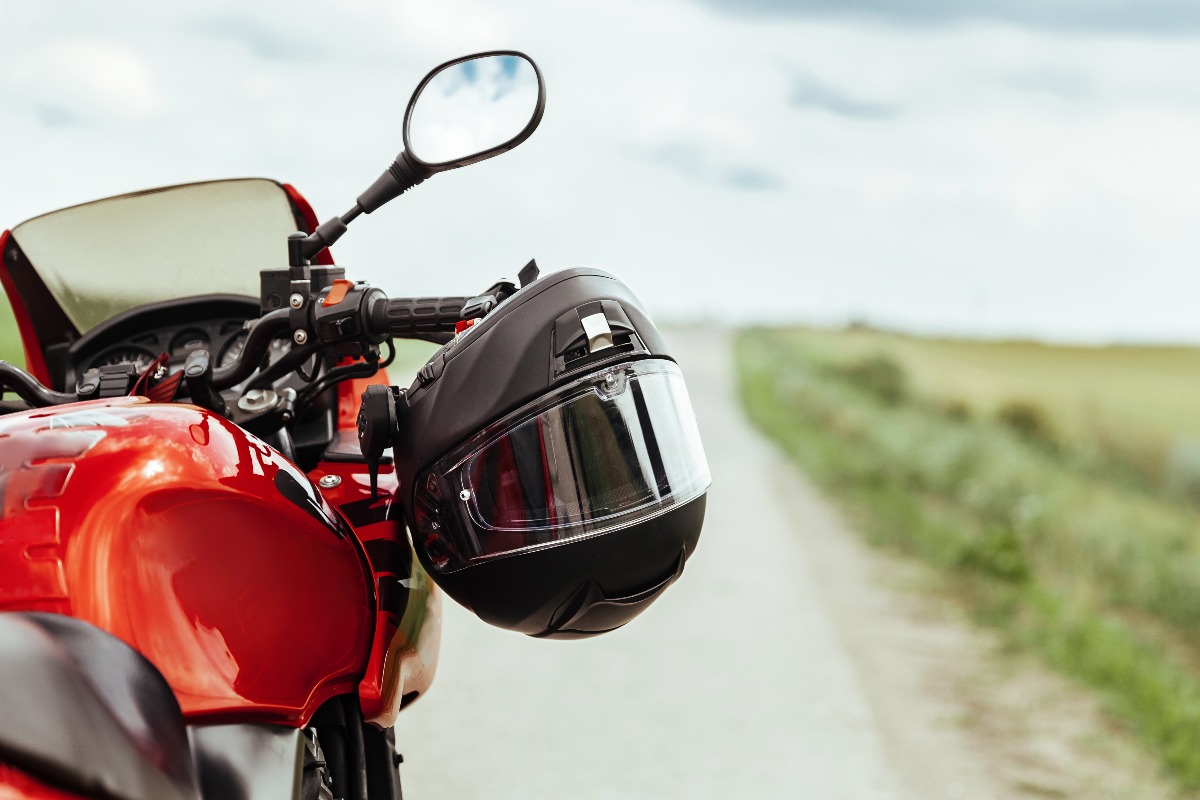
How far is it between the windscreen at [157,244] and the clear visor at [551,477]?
1.07m

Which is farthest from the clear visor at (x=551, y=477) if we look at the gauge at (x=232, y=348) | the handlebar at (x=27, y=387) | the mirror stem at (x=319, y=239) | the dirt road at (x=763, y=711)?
the dirt road at (x=763, y=711)

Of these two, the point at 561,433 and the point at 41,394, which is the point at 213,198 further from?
the point at 561,433

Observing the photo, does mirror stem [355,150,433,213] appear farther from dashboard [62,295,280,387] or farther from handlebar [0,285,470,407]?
dashboard [62,295,280,387]

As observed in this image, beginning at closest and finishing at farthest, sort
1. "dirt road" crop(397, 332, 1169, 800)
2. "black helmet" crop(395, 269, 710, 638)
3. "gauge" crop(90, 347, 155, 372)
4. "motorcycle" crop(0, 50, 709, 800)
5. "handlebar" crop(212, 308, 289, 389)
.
Result: "motorcycle" crop(0, 50, 709, 800) < "black helmet" crop(395, 269, 710, 638) < "handlebar" crop(212, 308, 289, 389) < "gauge" crop(90, 347, 155, 372) < "dirt road" crop(397, 332, 1169, 800)

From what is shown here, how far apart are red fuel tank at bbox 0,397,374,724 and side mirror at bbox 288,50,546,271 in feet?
2.13

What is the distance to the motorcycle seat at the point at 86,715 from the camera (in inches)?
47.6

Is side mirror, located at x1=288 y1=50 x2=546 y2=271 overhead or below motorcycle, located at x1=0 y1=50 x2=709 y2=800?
overhead

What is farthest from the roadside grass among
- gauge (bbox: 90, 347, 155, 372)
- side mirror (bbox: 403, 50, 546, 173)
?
gauge (bbox: 90, 347, 155, 372)

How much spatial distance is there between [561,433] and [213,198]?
1.30m

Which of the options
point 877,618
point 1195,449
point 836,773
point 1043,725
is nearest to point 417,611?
point 836,773

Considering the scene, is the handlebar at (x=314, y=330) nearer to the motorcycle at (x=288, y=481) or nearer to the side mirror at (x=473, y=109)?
the motorcycle at (x=288, y=481)

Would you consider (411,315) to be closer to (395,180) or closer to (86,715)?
(395,180)

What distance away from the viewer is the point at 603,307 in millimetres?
1912

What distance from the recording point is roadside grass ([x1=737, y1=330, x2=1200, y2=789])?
5543 mm
